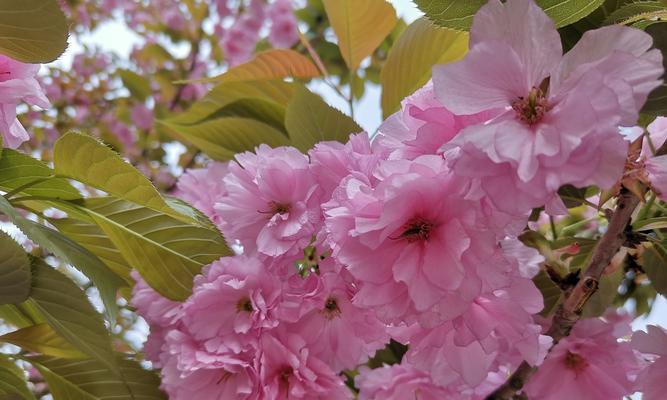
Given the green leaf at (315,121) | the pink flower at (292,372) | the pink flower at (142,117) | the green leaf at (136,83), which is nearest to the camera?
the pink flower at (292,372)

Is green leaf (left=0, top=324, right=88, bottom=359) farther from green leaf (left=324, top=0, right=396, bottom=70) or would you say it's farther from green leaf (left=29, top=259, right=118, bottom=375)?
green leaf (left=324, top=0, right=396, bottom=70)

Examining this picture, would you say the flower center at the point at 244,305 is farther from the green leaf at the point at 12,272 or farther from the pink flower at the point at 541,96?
the pink flower at the point at 541,96

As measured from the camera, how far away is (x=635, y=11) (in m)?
0.42

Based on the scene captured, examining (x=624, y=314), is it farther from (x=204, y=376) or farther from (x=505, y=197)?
(x=505, y=197)

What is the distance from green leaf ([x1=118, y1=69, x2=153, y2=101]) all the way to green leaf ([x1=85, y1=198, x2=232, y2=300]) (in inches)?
60.2

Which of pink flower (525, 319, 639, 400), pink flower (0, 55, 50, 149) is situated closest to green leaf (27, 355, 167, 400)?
pink flower (0, 55, 50, 149)

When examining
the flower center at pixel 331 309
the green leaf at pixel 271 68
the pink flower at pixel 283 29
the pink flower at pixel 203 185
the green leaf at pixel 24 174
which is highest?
the pink flower at pixel 283 29

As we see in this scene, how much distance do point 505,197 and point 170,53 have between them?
6.82 ft

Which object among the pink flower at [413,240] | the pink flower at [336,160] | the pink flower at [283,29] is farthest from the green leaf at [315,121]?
the pink flower at [283,29]

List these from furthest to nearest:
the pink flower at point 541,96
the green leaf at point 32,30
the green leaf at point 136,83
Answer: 1. the green leaf at point 136,83
2. the green leaf at point 32,30
3. the pink flower at point 541,96

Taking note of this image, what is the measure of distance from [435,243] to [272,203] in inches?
8.0

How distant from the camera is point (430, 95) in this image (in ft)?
1.33

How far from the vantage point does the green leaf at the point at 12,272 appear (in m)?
0.49

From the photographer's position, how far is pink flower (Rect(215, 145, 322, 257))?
0.51m
